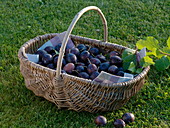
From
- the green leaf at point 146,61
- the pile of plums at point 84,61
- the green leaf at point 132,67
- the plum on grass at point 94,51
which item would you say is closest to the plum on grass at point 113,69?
the pile of plums at point 84,61

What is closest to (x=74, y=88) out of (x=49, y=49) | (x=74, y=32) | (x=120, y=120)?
(x=120, y=120)

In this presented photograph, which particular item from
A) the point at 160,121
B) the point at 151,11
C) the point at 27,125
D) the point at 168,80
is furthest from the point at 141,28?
the point at 27,125

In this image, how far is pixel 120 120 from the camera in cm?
200

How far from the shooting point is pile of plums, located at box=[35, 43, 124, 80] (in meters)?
2.17

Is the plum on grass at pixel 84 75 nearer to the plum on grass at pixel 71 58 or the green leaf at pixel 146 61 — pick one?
the plum on grass at pixel 71 58

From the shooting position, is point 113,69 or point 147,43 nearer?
point 113,69

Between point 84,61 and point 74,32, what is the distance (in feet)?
3.58

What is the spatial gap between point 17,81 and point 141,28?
182cm

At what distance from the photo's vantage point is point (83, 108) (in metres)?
2.07

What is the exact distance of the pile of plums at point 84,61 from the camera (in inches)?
85.5

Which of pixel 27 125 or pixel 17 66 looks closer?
pixel 27 125

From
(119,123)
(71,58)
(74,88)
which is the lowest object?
(119,123)

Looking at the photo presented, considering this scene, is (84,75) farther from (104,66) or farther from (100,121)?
(100,121)

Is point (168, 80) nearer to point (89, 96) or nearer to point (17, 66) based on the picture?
point (89, 96)
